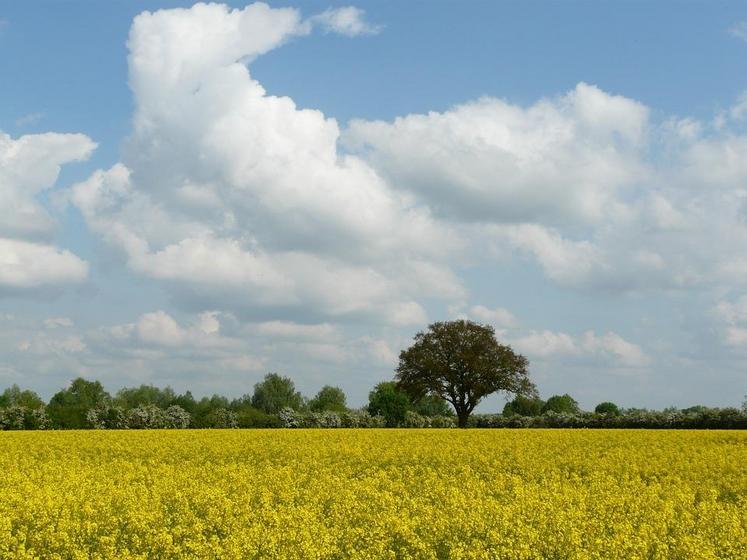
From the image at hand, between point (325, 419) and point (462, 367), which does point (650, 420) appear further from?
point (325, 419)

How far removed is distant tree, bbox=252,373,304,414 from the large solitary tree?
6910cm

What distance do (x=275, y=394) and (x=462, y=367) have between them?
76.2 meters

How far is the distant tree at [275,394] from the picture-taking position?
14512 cm

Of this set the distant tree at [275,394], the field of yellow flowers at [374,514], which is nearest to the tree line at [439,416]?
the field of yellow flowers at [374,514]

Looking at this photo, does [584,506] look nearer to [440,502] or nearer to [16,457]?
[440,502]

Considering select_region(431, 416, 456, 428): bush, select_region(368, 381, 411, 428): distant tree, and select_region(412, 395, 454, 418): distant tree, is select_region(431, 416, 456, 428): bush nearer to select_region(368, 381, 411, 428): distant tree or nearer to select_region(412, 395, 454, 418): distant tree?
select_region(368, 381, 411, 428): distant tree

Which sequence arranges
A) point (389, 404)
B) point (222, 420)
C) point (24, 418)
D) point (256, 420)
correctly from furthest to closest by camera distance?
point (389, 404), point (256, 420), point (222, 420), point (24, 418)

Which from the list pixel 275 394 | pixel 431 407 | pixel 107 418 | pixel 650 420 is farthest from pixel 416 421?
pixel 431 407

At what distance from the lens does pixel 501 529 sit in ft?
40.4

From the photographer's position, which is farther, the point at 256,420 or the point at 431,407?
the point at 431,407

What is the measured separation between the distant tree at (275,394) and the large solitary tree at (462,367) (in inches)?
2720

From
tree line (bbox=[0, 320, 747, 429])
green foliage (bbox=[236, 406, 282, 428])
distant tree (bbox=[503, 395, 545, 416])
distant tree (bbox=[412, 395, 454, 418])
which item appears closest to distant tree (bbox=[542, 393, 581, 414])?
distant tree (bbox=[503, 395, 545, 416])

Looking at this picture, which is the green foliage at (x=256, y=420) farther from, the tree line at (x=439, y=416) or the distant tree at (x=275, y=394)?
the distant tree at (x=275, y=394)

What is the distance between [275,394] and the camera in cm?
14750
